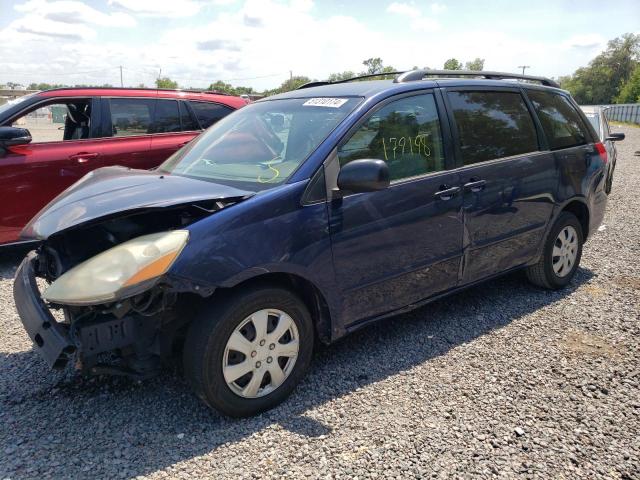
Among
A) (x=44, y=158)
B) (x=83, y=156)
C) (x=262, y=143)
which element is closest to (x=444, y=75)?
(x=262, y=143)

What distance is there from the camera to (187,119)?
21.2ft

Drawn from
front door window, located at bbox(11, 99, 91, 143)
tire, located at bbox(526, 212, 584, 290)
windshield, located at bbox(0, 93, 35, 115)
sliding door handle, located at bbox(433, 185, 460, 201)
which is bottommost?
tire, located at bbox(526, 212, 584, 290)

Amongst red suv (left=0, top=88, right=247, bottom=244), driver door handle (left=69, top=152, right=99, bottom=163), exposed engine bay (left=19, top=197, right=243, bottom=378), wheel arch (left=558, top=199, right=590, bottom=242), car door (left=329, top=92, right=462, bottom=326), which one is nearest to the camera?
exposed engine bay (left=19, top=197, right=243, bottom=378)

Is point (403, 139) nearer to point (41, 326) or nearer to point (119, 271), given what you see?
point (119, 271)

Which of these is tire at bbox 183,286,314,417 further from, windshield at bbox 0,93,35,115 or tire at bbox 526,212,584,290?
windshield at bbox 0,93,35,115

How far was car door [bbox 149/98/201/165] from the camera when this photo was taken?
6.04 metres

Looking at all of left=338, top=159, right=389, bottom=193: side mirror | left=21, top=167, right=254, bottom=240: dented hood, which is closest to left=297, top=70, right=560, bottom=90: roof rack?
left=338, top=159, right=389, bottom=193: side mirror

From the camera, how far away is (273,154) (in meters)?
3.15

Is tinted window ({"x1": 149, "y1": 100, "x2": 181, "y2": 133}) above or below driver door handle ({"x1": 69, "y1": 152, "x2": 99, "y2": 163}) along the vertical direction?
above

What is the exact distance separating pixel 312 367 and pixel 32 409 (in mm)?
1657

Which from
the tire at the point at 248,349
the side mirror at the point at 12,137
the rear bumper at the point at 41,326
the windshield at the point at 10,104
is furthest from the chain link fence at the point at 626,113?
the rear bumper at the point at 41,326

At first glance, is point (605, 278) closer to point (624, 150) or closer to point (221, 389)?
point (221, 389)

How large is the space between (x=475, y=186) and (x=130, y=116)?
4323 millimetres

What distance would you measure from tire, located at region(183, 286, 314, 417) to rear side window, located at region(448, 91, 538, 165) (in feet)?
5.86
